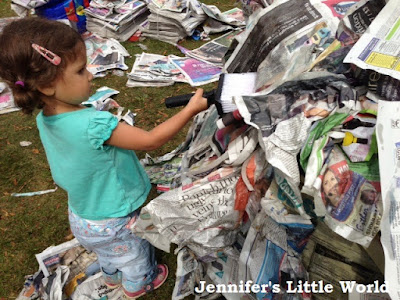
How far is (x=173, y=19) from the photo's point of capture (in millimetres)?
3461

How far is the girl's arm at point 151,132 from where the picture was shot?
3.92 ft

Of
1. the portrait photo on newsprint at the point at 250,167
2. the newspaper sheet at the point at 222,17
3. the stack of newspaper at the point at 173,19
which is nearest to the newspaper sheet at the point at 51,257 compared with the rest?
the portrait photo on newsprint at the point at 250,167

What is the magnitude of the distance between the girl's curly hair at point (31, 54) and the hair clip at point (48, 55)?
0.01m

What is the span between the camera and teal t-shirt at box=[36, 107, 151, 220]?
1.16 m

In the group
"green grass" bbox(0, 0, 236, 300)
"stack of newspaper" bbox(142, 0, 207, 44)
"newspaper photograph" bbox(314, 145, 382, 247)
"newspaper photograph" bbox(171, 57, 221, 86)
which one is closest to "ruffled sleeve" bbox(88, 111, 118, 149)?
"newspaper photograph" bbox(314, 145, 382, 247)

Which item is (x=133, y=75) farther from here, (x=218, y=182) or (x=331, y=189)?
(x=331, y=189)

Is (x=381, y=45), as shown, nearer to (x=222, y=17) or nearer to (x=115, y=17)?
(x=222, y=17)

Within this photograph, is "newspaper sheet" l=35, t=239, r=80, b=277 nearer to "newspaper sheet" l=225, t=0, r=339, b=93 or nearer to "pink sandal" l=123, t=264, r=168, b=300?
"pink sandal" l=123, t=264, r=168, b=300

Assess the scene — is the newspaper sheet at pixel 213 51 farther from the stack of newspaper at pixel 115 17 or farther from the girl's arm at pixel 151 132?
the girl's arm at pixel 151 132

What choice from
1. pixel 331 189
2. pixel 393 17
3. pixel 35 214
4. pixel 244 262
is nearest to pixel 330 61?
pixel 393 17

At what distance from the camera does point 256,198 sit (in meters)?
1.18

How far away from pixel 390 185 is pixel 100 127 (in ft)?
2.62

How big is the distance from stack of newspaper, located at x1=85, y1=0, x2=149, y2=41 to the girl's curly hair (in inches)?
101

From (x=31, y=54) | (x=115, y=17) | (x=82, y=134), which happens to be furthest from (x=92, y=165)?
(x=115, y=17)
